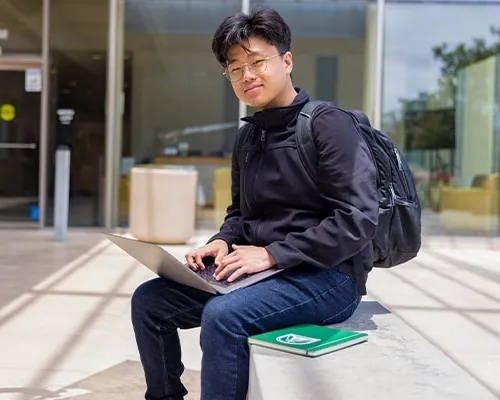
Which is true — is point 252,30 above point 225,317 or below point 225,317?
above

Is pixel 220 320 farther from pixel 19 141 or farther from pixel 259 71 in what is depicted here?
pixel 19 141

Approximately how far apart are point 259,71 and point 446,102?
8.07m

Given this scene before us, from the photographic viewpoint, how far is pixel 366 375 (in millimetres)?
1736

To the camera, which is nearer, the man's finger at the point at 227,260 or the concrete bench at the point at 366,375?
the concrete bench at the point at 366,375

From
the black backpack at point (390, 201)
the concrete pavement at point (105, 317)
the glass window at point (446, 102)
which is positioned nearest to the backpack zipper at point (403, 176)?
the black backpack at point (390, 201)

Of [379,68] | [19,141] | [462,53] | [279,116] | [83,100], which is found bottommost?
[19,141]

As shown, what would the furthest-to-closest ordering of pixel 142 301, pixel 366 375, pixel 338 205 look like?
1. pixel 142 301
2. pixel 338 205
3. pixel 366 375

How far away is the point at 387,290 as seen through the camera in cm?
553

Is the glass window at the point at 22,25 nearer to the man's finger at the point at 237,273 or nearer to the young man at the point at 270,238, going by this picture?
the young man at the point at 270,238

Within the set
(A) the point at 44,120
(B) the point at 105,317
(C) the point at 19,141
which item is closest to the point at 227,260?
(B) the point at 105,317

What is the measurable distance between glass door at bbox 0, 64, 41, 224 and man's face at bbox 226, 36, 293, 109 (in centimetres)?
808

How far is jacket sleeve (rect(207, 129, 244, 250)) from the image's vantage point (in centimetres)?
239

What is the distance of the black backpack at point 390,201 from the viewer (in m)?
2.18

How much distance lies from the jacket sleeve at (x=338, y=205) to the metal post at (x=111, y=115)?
309 inches
